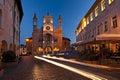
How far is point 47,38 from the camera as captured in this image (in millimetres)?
87500

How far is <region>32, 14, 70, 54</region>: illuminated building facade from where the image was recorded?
86.0m

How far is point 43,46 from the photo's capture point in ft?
280

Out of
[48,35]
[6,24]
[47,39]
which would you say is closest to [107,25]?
[6,24]

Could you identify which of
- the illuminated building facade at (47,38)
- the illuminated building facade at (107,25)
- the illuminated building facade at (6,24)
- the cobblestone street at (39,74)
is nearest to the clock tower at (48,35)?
the illuminated building facade at (47,38)

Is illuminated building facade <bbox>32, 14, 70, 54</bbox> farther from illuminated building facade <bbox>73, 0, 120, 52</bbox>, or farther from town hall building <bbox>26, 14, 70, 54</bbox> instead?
illuminated building facade <bbox>73, 0, 120, 52</bbox>

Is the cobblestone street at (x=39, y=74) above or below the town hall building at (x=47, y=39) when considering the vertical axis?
below

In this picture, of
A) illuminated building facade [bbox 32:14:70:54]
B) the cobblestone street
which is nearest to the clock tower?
illuminated building facade [bbox 32:14:70:54]

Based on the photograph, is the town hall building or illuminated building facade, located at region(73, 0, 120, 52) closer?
illuminated building facade, located at region(73, 0, 120, 52)

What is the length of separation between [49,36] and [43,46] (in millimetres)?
6083

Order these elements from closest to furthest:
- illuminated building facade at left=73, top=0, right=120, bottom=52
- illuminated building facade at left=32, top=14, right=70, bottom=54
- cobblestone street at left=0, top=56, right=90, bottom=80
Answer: cobblestone street at left=0, top=56, right=90, bottom=80 < illuminated building facade at left=73, top=0, right=120, bottom=52 < illuminated building facade at left=32, top=14, right=70, bottom=54

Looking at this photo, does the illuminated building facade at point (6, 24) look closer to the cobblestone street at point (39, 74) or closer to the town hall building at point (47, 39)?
the cobblestone street at point (39, 74)

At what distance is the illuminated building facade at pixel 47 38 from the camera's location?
282 feet

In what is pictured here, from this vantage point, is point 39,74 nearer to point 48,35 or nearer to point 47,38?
point 47,38

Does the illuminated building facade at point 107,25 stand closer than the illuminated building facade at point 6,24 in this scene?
Yes
